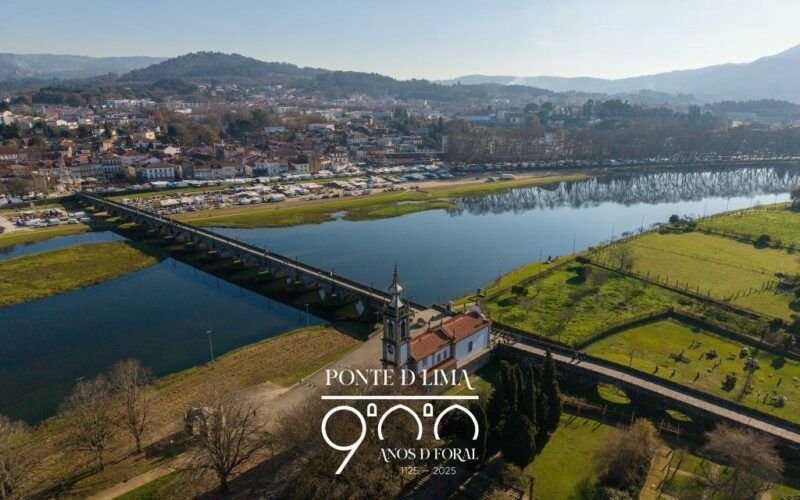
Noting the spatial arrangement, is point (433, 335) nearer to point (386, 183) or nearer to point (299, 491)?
point (299, 491)

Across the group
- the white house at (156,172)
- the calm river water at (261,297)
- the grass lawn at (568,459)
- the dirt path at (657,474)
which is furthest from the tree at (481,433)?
the white house at (156,172)

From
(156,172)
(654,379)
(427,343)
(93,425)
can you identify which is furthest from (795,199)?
(156,172)

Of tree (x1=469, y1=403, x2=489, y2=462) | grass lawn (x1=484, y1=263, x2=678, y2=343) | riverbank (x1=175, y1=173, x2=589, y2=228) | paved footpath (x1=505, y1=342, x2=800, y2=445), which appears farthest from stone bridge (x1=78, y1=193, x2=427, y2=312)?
tree (x1=469, y1=403, x2=489, y2=462)

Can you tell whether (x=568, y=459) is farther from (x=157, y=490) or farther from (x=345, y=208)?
(x=345, y=208)

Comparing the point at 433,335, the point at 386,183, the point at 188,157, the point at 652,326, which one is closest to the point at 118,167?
the point at 188,157

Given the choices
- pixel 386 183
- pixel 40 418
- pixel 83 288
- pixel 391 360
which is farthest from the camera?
pixel 386 183

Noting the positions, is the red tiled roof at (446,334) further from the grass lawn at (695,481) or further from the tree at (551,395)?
the grass lawn at (695,481)

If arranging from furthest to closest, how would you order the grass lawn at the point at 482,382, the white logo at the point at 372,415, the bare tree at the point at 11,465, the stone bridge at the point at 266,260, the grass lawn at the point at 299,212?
the grass lawn at the point at 299,212
the stone bridge at the point at 266,260
the grass lawn at the point at 482,382
the bare tree at the point at 11,465
the white logo at the point at 372,415
